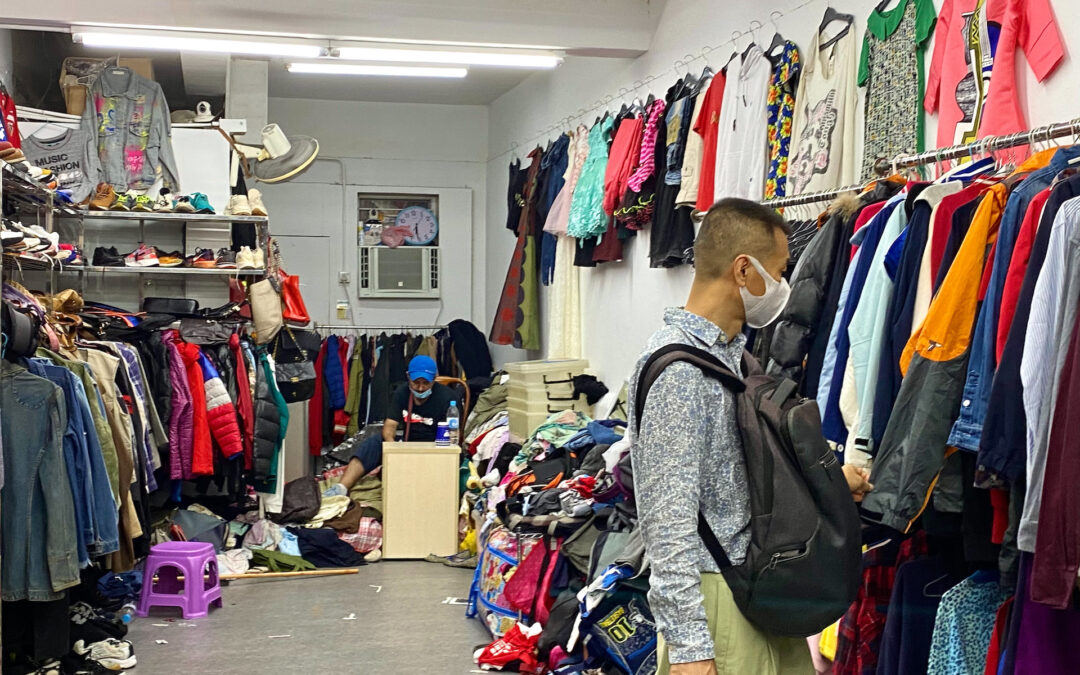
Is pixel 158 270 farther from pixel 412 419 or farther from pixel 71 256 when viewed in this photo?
pixel 412 419

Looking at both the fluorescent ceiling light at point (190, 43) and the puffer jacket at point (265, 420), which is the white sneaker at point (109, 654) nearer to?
the puffer jacket at point (265, 420)

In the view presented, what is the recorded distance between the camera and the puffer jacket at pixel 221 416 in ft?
21.9

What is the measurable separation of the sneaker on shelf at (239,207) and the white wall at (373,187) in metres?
3.33

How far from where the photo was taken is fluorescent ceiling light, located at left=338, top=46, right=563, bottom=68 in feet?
21.1

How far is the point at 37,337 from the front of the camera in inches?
168

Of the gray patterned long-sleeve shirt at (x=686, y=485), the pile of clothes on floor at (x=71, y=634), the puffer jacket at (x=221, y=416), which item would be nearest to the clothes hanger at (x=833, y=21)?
the gray patterned long-sleeve shirt at (x=686, y=485)

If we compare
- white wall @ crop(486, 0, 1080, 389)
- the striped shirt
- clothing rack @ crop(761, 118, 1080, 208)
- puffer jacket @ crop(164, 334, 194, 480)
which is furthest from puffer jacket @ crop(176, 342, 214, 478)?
the striped shirt

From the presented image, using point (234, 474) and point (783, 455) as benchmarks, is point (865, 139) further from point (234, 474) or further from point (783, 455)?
point (234, 474)

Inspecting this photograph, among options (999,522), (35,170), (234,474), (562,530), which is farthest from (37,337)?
(999,522)

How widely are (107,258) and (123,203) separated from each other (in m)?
0.38

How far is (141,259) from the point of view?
6.95 m

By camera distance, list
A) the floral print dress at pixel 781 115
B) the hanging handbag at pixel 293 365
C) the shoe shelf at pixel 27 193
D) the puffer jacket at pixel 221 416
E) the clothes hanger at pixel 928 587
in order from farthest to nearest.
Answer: the hanging handbag at pixel 293 365 → the puffer jacket at pixel 221 416 → the shoe shelf at pixel 27 193 → the floral print dress at pixel 781 115 → the clothes hanger at pixel 928 587

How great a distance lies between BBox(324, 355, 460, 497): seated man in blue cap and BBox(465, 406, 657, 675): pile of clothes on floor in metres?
1.54

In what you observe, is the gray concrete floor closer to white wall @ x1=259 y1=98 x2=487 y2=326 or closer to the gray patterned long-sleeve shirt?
the gray patterned long-sleeve shirt
